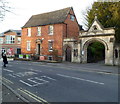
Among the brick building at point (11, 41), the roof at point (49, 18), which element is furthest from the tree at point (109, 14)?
the brick building at point (11, 41)

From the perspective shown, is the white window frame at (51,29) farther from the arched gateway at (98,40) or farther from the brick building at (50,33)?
the arched gateway at (98,40)

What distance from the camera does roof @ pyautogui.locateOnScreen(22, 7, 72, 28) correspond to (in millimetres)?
26812

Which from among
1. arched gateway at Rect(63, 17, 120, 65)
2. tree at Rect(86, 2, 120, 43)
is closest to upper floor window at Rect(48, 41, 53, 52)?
arched gateway at Rect(63, 17, 120, 65)

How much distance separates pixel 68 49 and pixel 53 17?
8592 millimetres

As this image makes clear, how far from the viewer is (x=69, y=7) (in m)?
28.3

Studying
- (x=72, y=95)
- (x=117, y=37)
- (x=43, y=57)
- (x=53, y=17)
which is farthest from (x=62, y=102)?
(x=53, y=17)

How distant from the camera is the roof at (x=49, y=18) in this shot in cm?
2681

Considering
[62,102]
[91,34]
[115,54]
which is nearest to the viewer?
[62,102]

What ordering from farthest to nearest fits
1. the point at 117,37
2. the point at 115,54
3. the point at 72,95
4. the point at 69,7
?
the point at 69,7 → the point at 117,37 → the point at 115,54 → the point at 72,95

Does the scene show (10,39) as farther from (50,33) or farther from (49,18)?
(50,33)

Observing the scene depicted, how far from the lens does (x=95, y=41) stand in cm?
2097

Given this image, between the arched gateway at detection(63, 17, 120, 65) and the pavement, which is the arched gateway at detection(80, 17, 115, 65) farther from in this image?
the pavement

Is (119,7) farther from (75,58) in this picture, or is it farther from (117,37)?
(75,58)

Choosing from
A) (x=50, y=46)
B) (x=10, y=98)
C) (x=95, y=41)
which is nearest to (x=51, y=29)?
(x=50, y=46)
